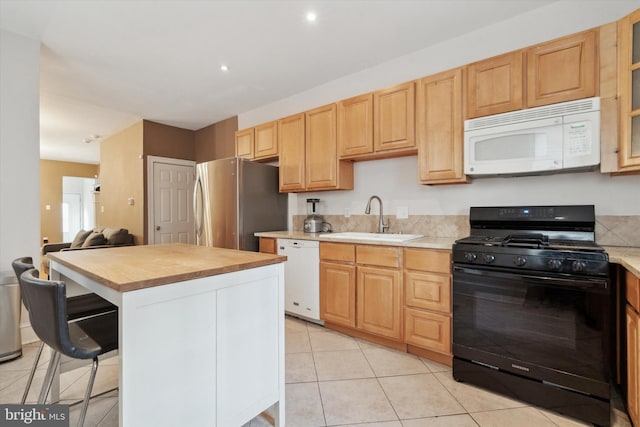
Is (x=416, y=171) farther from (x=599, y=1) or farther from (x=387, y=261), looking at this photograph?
(x=599, y=1)

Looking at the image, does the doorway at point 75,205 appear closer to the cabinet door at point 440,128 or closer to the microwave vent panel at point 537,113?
the cabinet door at point 440,128

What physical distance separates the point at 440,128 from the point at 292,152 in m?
1.68

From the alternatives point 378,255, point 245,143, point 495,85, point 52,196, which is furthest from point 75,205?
point 495,85

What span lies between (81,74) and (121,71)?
1.57ft

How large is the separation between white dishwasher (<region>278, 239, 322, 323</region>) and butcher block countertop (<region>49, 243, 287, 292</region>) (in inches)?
46.6

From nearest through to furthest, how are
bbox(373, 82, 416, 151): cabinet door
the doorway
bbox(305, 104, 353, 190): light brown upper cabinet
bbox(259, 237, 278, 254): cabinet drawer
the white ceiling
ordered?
the white ceiling
bbox(373, 82, 416, 151): cabinet door
bbox(305, 104, 353, 190): light brown upper cabinet
bbox(259, 237, 278, 254): cabinet drawer
the doorway

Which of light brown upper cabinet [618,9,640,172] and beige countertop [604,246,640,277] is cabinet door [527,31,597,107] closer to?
light brown upper cabinet [618,9,640,172]

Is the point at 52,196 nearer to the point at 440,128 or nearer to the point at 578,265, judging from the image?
the point at 440,128

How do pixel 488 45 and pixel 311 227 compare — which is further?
pixel 311 227

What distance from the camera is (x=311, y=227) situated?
3344 millimetres

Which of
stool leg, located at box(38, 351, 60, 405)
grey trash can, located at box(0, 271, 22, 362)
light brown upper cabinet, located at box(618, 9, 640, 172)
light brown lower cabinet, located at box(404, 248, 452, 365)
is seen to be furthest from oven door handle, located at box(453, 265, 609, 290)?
grey trash can, located at box(0, 271, 22, 362)

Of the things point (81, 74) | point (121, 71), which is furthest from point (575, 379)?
point (81, 74)

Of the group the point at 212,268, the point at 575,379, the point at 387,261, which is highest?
the point at 212,268

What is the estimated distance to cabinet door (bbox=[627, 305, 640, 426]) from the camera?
54.0 inches
